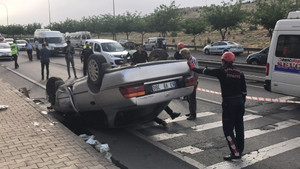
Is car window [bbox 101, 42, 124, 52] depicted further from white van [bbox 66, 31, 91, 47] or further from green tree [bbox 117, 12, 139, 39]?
green tree [bbox 117, 12, 139, 39]

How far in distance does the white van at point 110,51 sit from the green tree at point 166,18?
2711 centimetres

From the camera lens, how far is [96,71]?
5684 millimetres

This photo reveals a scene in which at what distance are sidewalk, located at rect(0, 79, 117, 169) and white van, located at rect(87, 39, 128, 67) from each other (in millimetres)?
10629

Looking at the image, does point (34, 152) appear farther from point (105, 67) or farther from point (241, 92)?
point (241, 92)

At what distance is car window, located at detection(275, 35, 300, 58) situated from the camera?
8163 mm

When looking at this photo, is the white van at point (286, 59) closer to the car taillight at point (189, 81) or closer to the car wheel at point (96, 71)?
the car taillight at point (189, 81)

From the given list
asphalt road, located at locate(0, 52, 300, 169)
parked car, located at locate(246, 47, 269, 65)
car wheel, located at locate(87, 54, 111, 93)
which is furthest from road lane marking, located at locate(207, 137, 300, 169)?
parked car, located at locate(246, 47, 269, 65)

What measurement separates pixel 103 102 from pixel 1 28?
324 feet

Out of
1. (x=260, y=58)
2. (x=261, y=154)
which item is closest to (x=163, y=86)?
(x=261, y=154)

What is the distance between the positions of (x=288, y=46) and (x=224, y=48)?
2067 centimetres

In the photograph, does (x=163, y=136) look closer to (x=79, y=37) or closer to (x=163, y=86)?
(x=163, y=86)

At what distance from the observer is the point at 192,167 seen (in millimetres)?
4785

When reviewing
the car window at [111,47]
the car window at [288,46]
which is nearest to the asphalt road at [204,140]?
the car window at [288,46]

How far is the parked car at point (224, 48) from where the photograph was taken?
1089 inches
